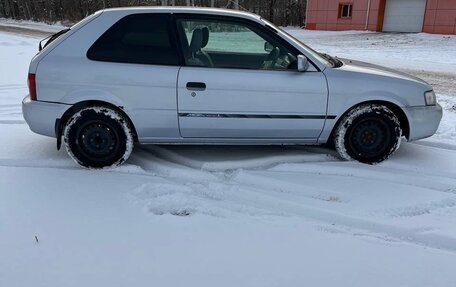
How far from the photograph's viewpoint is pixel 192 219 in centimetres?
345

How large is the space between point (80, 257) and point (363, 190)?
253 cm

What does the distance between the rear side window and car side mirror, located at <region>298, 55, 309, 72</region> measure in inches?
48.7

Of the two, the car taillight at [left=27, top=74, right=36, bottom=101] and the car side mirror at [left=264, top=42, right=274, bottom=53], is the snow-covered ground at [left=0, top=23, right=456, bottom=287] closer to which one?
the car taillight at [left=27, top=74, right=36, bottom=101]

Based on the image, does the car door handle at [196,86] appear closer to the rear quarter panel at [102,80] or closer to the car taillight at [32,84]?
the rear quarter panel at [102,80]

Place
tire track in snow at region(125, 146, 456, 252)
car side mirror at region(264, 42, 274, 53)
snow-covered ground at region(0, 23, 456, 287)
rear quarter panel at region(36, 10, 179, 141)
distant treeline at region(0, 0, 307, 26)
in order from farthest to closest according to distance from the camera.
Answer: distant treeline at region(0, 0, 307, 26)
car side mirror at region(264, 42, 274, 53)
rear quarter panel at region(36, 10, 179, 141)
tire track in snow at region(125, 146, 456, 252)
snow-covered ground at region(0, 23, 456, 287)

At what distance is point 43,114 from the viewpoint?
436cm

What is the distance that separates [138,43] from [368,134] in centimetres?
259

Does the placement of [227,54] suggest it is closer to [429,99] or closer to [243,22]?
[243,22]

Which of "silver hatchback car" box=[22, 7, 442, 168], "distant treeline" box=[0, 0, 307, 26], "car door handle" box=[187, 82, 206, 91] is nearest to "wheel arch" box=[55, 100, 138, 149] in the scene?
"silver hatchback car" box=[22, 7, 442, 168]

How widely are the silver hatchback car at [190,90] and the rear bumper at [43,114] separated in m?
0.01

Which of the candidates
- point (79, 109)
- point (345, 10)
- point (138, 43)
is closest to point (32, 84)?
point (79, 109)

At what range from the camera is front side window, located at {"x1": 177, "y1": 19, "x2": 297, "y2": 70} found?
4.42 m

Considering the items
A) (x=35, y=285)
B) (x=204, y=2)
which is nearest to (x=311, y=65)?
(x=35, y=285)

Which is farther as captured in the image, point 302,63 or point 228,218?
point 302,63
